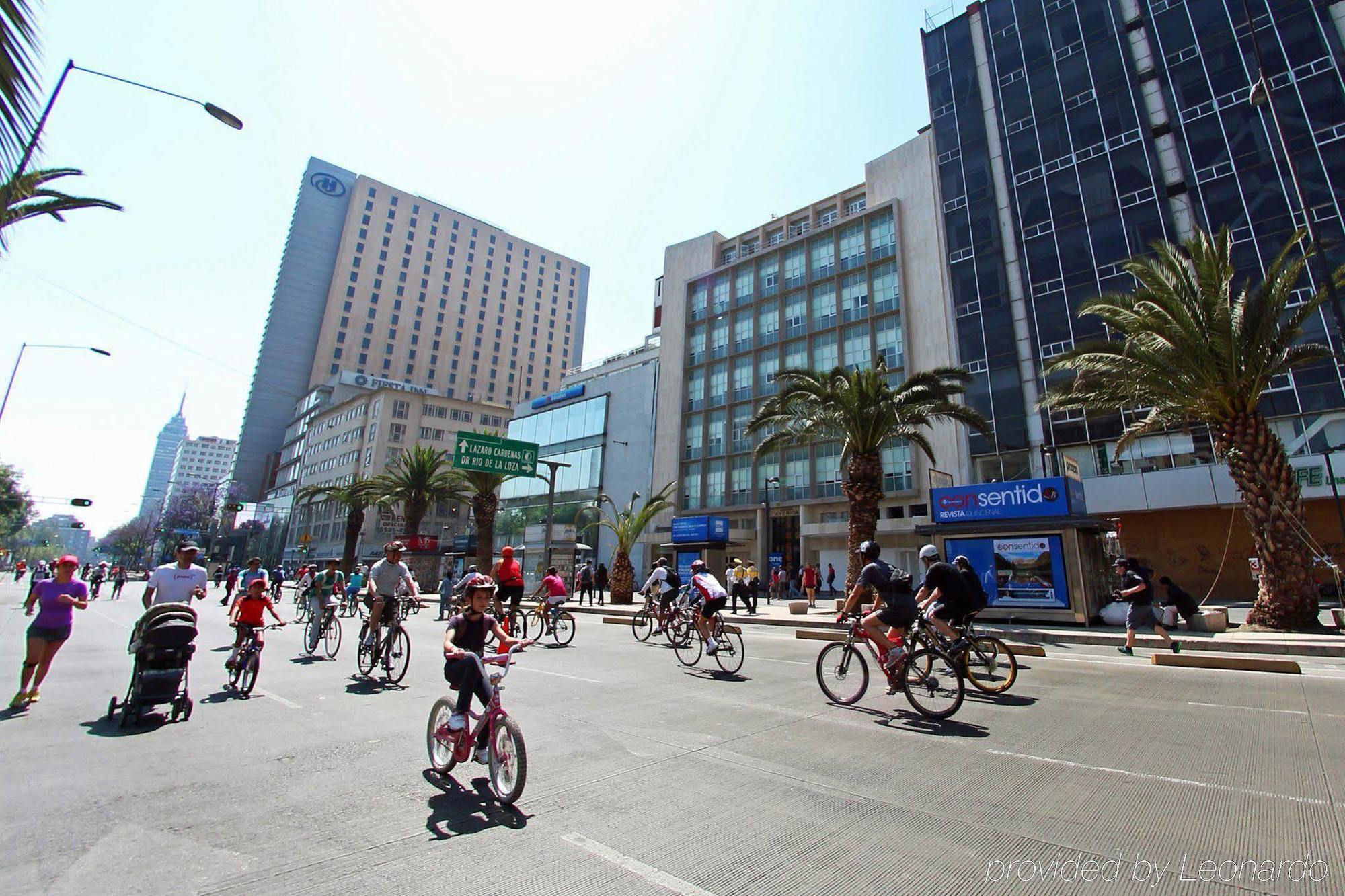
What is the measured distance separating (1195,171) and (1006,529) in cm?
2700

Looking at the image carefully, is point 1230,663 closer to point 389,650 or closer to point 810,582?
point 389,650

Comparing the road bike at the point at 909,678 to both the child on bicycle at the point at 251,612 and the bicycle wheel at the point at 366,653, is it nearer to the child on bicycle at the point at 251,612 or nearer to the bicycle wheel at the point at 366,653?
the bicycle wheel at the point at 366,653

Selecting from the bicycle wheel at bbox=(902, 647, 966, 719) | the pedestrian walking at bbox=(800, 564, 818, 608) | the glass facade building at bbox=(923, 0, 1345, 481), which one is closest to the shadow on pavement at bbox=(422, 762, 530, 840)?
the bicycle wheel at bbox=(902, 647, 966, 719)

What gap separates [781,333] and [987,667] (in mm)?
38853

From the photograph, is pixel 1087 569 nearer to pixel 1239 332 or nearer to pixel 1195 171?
pixel 1239 332

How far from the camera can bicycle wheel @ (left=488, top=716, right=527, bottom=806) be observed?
3.94 meters

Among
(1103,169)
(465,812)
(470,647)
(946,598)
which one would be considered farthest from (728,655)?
(1103,169)

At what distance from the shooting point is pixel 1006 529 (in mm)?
17297

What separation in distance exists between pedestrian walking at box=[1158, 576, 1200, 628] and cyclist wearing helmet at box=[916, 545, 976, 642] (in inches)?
366

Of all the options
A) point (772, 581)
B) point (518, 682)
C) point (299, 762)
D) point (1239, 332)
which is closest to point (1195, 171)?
point (1239, 332)

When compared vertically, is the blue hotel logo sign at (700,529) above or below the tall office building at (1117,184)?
below

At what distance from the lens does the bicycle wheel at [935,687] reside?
6562mm

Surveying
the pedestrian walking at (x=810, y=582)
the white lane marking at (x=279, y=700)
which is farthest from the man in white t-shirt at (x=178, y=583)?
the pedestrian walking at (x=810, y=582)

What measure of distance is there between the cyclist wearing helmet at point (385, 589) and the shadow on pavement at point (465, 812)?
16.5 feet
